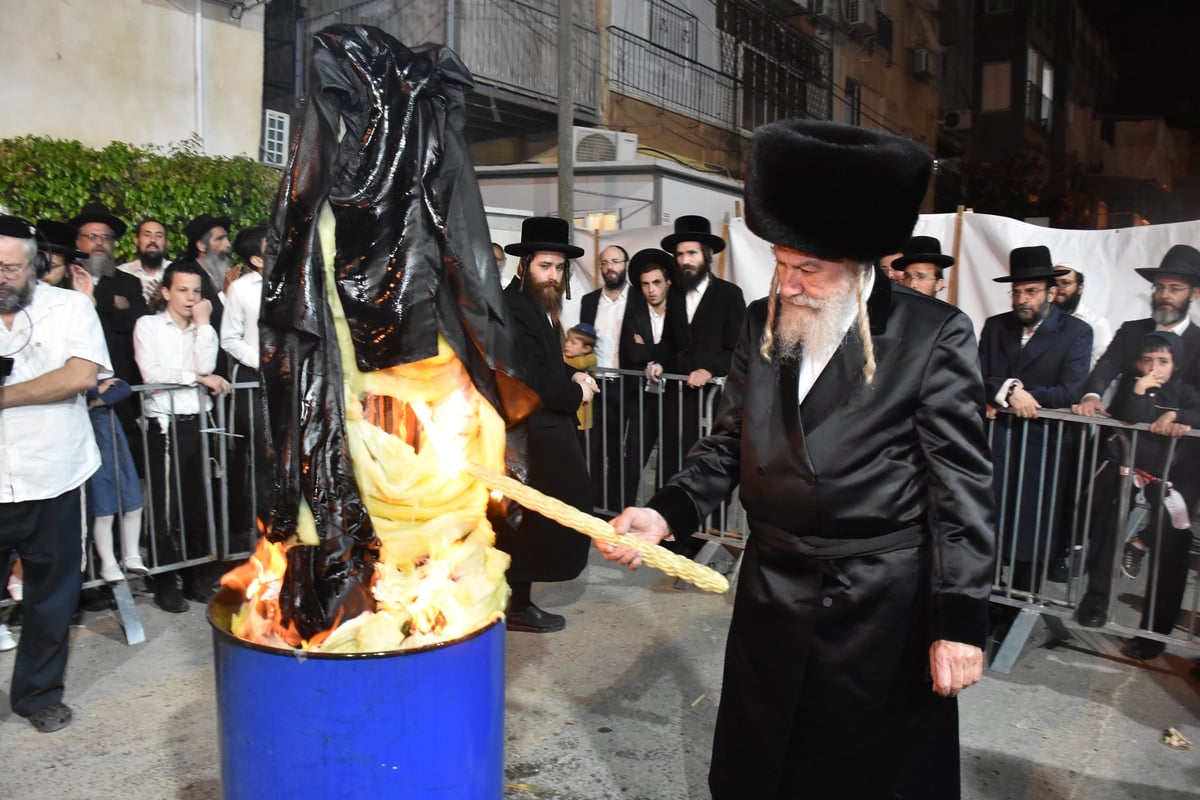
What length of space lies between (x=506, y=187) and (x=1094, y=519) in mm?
13976

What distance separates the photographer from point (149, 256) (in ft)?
25.4

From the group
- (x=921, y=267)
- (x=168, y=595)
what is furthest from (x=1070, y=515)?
(x=168, y=595)

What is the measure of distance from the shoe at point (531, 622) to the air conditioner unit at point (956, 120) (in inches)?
1335

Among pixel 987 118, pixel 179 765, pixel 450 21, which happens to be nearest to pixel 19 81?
pixel 450 21

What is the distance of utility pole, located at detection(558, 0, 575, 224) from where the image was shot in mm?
12312

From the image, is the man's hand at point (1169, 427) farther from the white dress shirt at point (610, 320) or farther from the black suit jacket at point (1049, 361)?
the white dress shirt at point (610, 320)

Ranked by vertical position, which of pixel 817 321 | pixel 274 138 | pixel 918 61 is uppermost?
pixel 918 61

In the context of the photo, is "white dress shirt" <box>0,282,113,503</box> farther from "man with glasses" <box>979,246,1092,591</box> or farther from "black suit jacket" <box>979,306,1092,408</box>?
"black suit jacket" <box>979,306,1092,408</box>

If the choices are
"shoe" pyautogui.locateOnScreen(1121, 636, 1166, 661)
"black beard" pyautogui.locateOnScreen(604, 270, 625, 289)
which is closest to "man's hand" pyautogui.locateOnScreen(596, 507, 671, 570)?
"shoe" pyautogui.locateOnScreen(1121, 636, 1166, 661)

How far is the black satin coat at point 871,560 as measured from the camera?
238 centimetres

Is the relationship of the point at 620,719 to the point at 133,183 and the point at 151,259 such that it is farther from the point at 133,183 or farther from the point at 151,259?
the point at 133,183

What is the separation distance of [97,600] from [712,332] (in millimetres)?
4670

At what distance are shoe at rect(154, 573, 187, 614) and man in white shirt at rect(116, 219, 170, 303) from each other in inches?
103

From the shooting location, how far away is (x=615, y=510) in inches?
296
